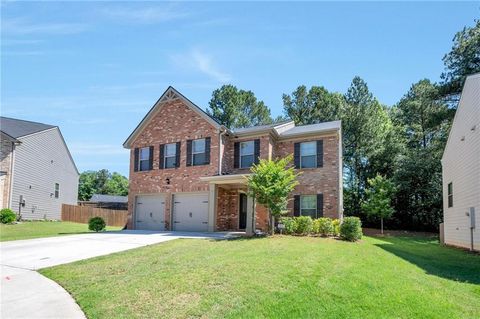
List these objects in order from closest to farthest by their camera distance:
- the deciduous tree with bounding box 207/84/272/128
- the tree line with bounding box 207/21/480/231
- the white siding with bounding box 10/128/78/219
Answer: the tree line with bounding box 207/21/480/231 < the white siding with bounding box 10/128/78/219 < the deciduous tree with bounding box 207/84/272/128

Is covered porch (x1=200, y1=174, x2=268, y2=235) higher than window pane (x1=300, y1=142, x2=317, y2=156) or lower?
lower

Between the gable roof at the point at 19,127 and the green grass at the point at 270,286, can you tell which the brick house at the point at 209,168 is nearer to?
the green grass at the point at 270,286

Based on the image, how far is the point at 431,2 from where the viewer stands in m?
12.4

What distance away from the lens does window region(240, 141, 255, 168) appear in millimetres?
20094

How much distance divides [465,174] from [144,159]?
17.4 metres

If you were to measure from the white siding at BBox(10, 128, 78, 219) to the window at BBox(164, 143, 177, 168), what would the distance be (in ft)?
44.6

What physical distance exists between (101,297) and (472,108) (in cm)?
1497

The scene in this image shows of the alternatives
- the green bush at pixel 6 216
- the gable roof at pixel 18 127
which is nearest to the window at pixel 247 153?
the green bush at pixel 6 216

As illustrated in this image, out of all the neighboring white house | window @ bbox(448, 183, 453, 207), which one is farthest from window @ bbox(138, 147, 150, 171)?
window @ bbox(448, 183, 453, 207)

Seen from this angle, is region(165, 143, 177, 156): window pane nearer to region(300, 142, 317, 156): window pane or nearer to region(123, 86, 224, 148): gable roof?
region(123, 86, 224, 148): gable roof

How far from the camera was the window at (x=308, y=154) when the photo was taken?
19359 millimetres

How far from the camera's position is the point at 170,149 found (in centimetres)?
2153

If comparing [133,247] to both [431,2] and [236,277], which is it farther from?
[431,2]

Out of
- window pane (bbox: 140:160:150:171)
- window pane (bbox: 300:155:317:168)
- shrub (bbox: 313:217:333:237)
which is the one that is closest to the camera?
shrub (bbox: 313:217:333:237)
